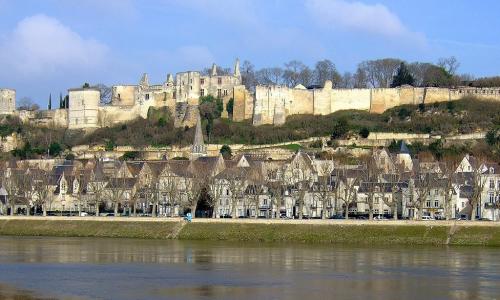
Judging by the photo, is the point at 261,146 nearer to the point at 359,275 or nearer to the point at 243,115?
the point at 243,115

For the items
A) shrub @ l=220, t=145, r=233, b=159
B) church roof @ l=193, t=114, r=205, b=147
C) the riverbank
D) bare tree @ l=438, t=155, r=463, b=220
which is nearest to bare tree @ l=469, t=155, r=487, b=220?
bare tree @ l=438, t=155, r=463, b=220

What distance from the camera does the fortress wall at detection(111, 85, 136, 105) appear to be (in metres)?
108

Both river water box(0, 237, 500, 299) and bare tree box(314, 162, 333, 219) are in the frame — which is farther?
bare tree box(314, 162, 333, 219)

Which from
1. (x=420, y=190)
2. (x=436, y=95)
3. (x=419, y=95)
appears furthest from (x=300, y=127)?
(x=420, y=190)

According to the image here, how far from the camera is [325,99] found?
330 feet

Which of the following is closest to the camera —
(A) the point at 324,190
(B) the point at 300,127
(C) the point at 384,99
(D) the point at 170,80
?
(A) the point at 324,190

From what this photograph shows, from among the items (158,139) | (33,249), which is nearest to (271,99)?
(158,139)

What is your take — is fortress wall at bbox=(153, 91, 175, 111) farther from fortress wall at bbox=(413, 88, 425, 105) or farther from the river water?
the river water

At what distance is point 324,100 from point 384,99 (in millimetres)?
5369

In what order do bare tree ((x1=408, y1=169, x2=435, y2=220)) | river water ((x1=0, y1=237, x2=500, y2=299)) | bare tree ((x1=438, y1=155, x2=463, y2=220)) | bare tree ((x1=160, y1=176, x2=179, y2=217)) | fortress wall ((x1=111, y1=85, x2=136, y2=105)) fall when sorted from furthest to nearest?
fortress wall ((x1=111, y1=85, x2=136, y2=105)) → bare tree ((x1=160, y1=176, x2=179, y2=217)) → bare tree ((x1=438, y1=155, x2=463, y2=220)) → bare tree ((x1=408, y1=169, x2=435, y2=220)) → river water ((x1=0, y1=237, x2=500, y2=299))

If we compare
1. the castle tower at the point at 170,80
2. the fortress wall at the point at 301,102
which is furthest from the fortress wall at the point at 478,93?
the castle tower at the point at 170,80

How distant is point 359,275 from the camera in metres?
39.6

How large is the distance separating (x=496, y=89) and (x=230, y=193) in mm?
36074

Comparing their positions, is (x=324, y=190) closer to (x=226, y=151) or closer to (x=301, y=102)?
(x=226, y=151)
